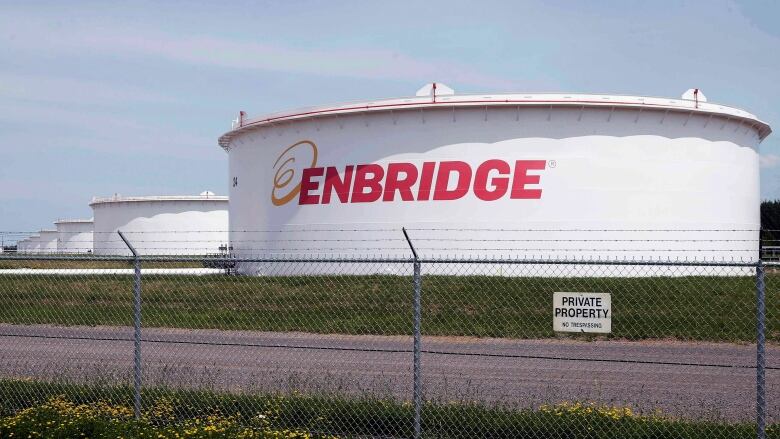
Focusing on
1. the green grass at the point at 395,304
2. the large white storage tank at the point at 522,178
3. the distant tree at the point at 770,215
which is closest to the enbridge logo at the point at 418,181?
the large white storage tank at the point at 522,178

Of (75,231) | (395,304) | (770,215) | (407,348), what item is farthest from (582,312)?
(75,231)

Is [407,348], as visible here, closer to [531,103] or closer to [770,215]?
[531,103]

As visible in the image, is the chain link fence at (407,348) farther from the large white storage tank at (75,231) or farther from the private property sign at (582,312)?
the large white storage tank at (75,231)

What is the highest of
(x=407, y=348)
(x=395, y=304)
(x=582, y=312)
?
(x=582, y=312)

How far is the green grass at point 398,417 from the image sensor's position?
329 inches

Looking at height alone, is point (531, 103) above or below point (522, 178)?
above

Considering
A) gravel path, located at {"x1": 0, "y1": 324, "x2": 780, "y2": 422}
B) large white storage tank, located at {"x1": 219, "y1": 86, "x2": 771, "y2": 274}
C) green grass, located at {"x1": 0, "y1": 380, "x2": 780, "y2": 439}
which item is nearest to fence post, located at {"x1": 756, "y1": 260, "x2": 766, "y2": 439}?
green grass, located at {"x1": 0, "y1": 380, "x2": 780, "y2": 439}

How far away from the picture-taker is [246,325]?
18641 millimetres

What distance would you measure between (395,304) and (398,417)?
1152 centimetres

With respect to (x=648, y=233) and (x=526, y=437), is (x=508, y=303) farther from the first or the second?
(x=526, y=437)

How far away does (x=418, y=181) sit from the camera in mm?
25203

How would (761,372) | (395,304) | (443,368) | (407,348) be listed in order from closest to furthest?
1. (761,372)
2. (443,368)
3. (407,348)
4. (395,304)

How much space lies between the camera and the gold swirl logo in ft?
88.9

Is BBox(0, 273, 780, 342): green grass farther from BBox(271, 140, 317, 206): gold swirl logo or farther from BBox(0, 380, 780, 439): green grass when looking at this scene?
BBox(0, 380, 780, 439): green grass
